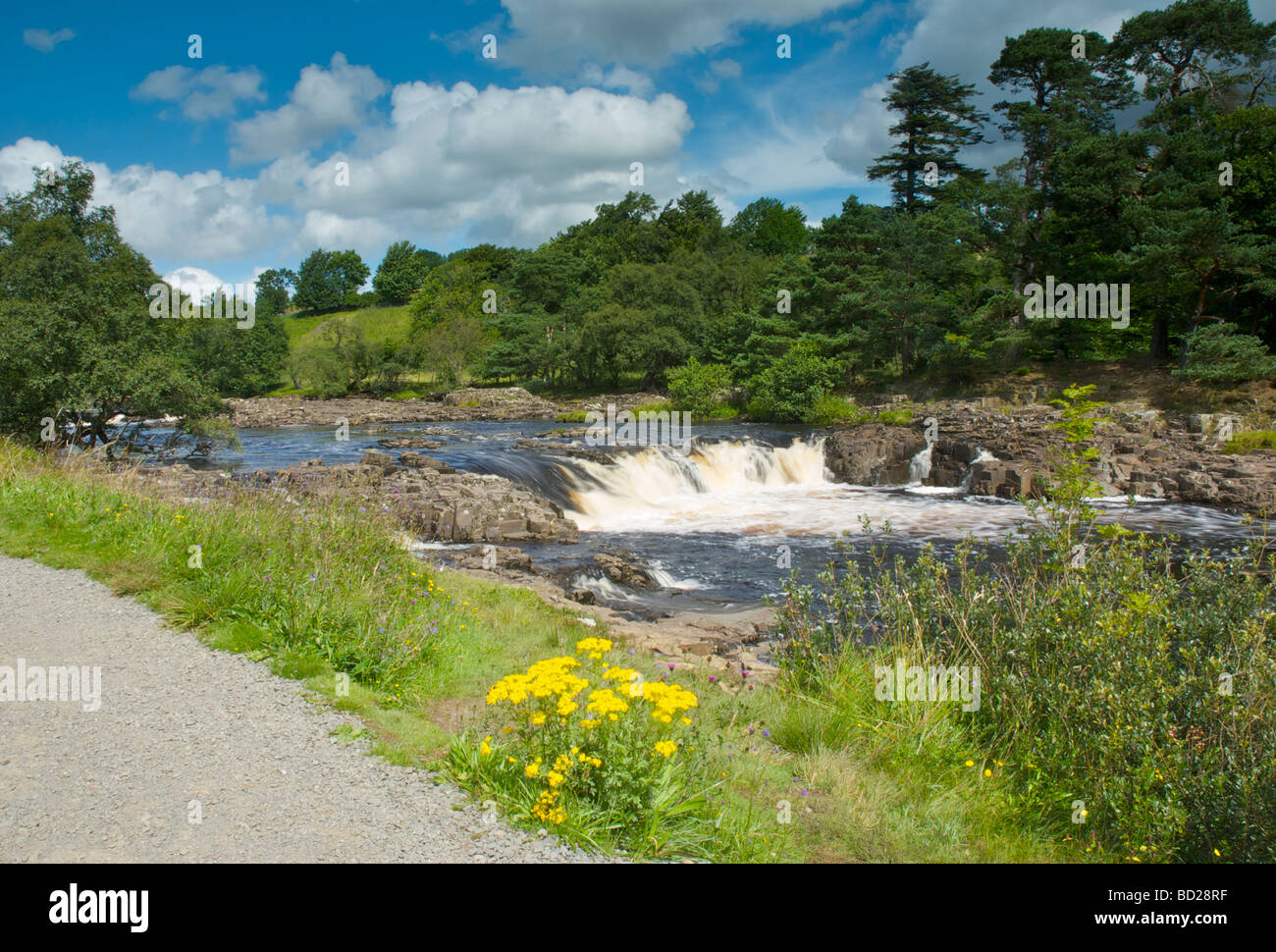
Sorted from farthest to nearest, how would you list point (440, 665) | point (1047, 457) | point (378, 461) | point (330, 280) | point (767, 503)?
point (330, 280) < point (767, 503) < point (378, 461) < point (1047, 457) < point (440, 665)

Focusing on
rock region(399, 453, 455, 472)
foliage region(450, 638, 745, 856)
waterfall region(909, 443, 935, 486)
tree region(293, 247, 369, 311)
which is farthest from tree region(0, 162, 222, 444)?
tree region(293, 247, 369, 311)

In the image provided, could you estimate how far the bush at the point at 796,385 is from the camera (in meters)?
40.2

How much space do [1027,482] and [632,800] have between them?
2329cm

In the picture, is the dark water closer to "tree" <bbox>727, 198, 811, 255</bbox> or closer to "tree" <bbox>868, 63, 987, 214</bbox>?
"tree" <bbox>868, 63, 987, 214</bbox>

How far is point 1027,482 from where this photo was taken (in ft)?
79.1

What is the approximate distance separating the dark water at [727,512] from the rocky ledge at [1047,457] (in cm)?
99

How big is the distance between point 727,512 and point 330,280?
11360cm

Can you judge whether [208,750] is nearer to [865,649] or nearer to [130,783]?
[130,783]

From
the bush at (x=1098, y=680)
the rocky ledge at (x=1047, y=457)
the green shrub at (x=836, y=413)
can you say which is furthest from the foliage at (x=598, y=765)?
the green shrub at (x=836, y=413)

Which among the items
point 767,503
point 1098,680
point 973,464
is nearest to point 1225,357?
point 973,464

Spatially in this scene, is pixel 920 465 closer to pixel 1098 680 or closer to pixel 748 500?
pixel 748 500

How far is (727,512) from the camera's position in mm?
22984

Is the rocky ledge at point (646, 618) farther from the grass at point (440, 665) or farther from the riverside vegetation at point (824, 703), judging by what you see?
the riverside vegetation at point (824, 703)

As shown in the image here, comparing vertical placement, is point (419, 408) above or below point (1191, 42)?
Answer: below
